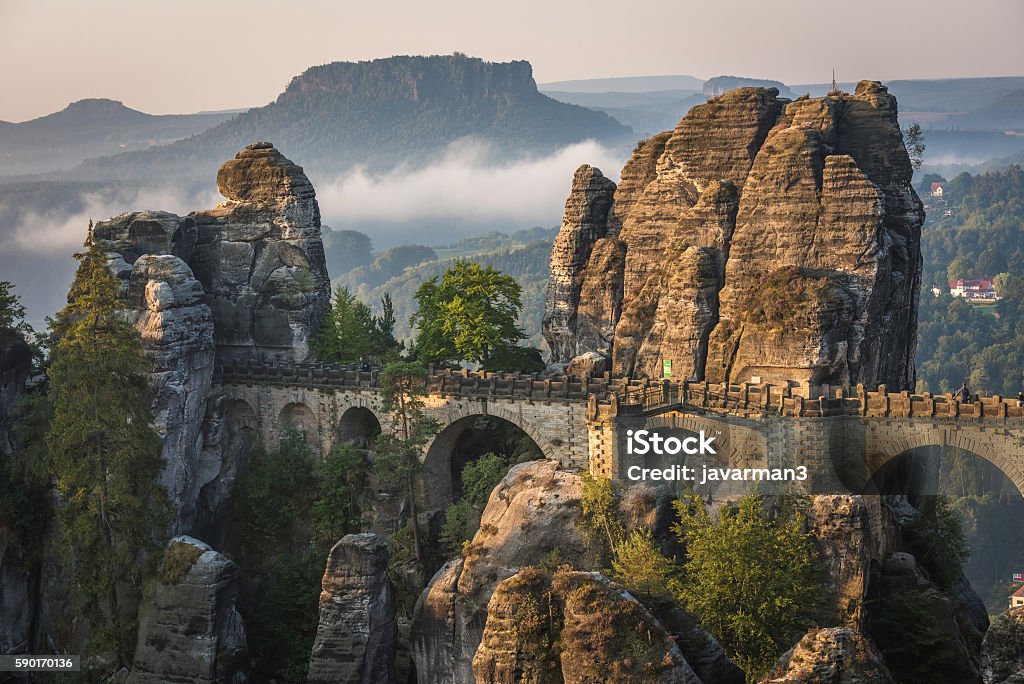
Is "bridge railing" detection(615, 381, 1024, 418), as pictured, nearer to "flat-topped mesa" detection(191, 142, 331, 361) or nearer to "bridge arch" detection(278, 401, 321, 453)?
"bridge arch" detection(278, 401, 321, 453)

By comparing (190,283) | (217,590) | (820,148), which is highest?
(820,148)

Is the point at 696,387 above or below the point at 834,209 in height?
below

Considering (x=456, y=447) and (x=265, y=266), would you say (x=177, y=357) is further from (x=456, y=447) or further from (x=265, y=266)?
(x=456, y=447)

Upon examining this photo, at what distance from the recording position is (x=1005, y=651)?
26.2 meters

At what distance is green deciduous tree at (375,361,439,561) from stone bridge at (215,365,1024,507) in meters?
0.64

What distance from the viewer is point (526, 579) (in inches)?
1241

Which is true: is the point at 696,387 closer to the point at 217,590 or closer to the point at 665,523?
the point at 665,523

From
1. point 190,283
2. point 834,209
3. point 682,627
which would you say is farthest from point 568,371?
point 682,627

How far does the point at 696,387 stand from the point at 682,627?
22521 millimetres

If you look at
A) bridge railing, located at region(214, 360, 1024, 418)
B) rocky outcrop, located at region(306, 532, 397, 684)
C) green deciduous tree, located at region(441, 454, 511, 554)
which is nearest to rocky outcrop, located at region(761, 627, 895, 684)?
bridge railing, located at region(214, 360, 1024, 418)

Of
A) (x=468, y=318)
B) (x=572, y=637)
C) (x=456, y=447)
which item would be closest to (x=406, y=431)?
(x=456, y=447)

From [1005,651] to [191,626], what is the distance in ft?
111

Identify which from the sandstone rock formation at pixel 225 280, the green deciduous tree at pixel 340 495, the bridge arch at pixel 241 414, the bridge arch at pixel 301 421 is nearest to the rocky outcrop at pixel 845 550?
the green deciduous tree at pixel 340 495

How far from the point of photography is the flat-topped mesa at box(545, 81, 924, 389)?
5675 centimetres
